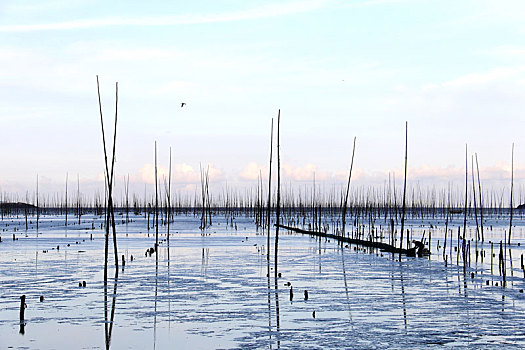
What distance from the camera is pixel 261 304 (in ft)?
36.9

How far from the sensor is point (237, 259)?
64.2 ft

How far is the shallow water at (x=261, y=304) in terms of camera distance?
28.2ft

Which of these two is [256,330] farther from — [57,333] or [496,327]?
[496,327]

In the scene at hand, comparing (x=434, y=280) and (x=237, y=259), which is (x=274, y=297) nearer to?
(x=434, y=280)

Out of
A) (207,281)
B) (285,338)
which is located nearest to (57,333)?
(285,338)

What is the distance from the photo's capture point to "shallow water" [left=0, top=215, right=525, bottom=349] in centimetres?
861

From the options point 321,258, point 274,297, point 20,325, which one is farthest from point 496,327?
point 321,258

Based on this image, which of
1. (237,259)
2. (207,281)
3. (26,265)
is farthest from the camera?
(237,259)

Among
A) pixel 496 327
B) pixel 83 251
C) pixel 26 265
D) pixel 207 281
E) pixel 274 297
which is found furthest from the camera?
pixel 83 251

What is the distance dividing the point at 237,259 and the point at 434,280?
6635 mm

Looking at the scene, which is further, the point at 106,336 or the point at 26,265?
the point at 26,265

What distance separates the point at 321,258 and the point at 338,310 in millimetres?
9192

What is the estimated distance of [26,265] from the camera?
17.7 m

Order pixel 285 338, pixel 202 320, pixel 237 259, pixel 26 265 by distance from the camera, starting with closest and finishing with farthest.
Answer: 1. pixel 285 338
2. pixel 202 320
3. pixel 26 265
4. pixel 237 259
